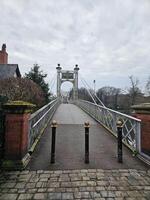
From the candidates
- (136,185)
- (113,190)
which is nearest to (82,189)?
(113,190)

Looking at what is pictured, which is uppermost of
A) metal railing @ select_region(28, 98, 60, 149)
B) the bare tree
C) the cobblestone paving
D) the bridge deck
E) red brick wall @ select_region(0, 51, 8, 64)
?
red brick wall @ select_region(0, 51, 8, 64)

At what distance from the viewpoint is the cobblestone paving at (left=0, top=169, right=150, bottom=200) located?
3236mm

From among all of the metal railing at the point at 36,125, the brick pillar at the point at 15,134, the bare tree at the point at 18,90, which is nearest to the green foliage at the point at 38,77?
the bare tree at the point at 18,90

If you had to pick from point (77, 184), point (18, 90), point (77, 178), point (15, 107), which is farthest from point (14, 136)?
point (18, 90)

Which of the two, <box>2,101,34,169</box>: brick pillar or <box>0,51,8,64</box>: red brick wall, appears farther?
<box>0,51,8,64</box>: red brick wall

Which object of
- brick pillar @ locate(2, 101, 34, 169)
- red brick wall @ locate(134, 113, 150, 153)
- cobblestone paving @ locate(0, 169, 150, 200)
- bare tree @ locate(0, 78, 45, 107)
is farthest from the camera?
bare tree @ locate(0, 78, 45, 107)

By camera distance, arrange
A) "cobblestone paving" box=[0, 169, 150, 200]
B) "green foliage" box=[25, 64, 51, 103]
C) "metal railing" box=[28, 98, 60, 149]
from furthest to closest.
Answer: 1. "green foliage" box=[25, 64, 51, 103]
2. "metal railing" box=[28, 98, 60, 149]
3. "cobblestone paving" box=[0, 169, 150, 200]

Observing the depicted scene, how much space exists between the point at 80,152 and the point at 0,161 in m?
2.11

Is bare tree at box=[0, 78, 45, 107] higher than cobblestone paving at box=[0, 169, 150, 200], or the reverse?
bare tree at box=[0, 78, 45, 107]

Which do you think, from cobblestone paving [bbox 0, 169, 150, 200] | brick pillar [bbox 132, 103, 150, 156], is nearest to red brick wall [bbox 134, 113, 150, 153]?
brick pillar [bbox 132, 103, 150, 156]

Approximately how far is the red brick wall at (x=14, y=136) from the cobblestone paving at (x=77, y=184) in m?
0.45

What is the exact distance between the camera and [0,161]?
431cm

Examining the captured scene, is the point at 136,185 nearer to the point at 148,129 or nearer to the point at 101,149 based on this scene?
the point at 148,129

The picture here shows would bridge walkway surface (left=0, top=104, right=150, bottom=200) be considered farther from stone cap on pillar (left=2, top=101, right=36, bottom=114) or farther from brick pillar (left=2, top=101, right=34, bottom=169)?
stone cap on pillar (left=2, top=101, right=36, bottom=114)
